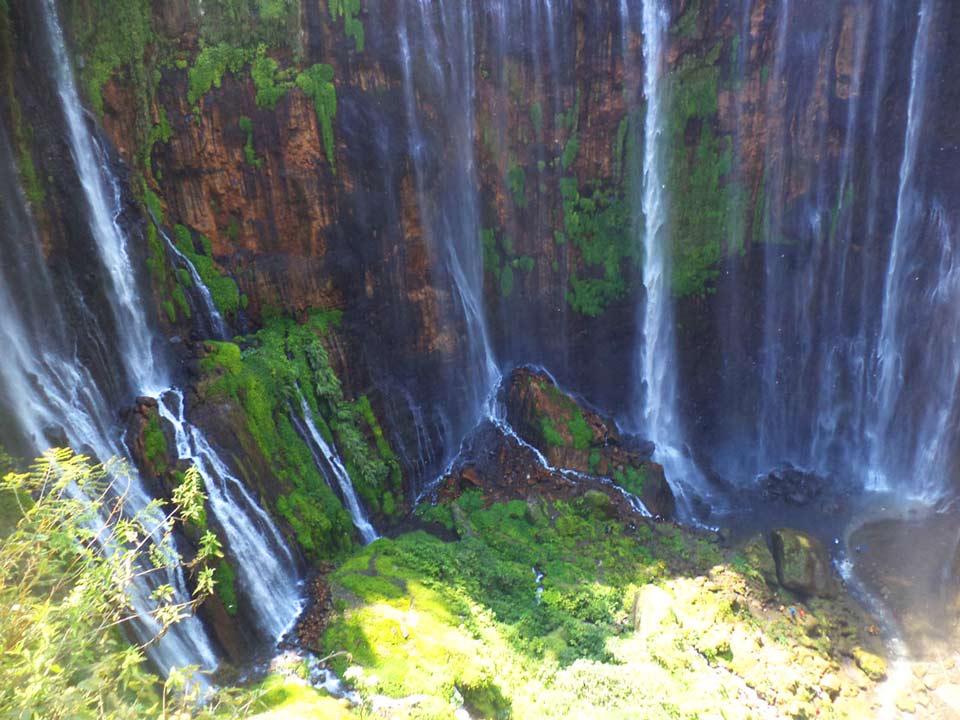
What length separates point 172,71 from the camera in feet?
38.9

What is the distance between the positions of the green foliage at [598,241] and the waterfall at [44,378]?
12261 mm

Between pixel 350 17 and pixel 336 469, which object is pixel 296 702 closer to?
pixel 336 469

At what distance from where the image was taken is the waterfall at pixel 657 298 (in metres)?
16.0

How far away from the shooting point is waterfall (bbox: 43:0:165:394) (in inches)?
402

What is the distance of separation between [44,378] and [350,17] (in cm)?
952

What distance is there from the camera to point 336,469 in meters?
13.2

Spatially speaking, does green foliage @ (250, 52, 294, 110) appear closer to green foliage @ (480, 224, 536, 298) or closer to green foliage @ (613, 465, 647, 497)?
green foliage @ (480, 224, 536, 298)

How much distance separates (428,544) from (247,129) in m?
9.54

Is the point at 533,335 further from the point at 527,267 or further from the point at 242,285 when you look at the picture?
the point at 242,285

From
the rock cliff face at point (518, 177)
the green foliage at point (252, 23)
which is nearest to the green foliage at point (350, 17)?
the rock cliff face at point (518, 177)

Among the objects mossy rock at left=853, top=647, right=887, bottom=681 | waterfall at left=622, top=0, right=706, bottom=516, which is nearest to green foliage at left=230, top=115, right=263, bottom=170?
waterfall at left=622, top=0, right=706, bottom=516

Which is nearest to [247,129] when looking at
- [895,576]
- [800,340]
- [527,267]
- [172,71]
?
[172,71]

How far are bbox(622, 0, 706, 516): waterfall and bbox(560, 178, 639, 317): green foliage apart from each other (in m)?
0.49

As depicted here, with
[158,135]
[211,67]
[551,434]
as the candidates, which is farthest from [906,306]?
[158,135]
